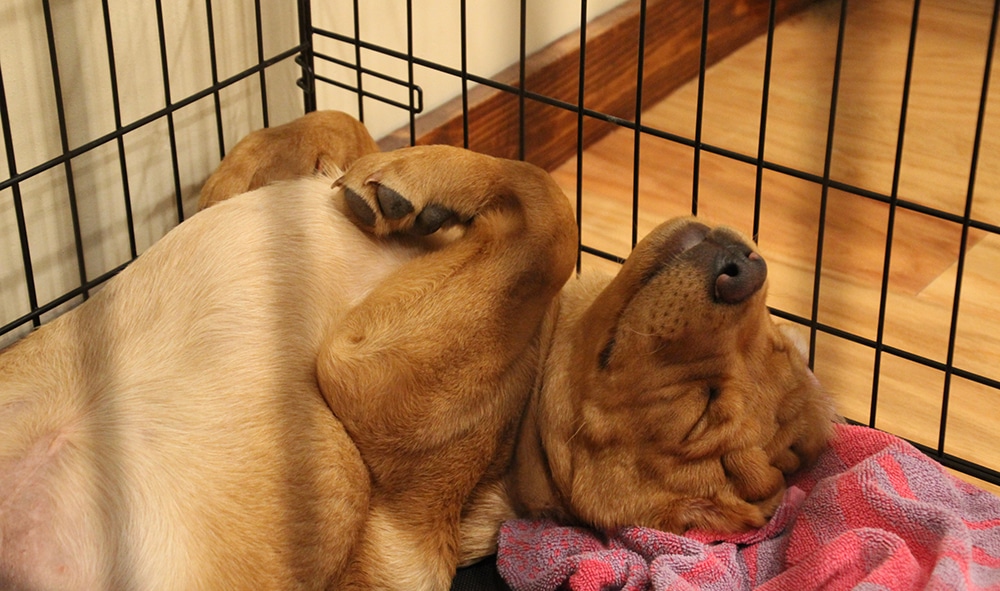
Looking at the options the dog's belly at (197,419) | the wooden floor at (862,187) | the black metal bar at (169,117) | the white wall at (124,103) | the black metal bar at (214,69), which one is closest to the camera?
the dog's belly at (197,419)

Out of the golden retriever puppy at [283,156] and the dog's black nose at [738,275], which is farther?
the golden retriever puppy at [283,156]

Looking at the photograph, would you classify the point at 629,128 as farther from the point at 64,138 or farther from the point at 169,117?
the point at 64,138

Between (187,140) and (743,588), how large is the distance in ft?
4.46

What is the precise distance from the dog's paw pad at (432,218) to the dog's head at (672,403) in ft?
0.88

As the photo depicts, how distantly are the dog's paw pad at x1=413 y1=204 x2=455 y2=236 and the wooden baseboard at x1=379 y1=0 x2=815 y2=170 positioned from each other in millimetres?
953

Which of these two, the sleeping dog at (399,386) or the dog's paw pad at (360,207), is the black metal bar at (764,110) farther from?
the dog's paw pad at (360,207)

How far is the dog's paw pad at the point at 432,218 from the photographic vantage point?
1.83 meters

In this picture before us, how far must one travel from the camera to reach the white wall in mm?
2066

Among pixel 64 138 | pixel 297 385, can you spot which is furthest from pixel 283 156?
pixel 297 385

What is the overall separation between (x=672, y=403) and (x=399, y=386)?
404 millimetres

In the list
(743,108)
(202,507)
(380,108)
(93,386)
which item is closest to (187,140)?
(380,108)

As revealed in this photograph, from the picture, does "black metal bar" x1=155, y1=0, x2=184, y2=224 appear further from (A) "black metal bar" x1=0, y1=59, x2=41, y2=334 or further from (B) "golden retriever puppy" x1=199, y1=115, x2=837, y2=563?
(B) "golden retriever puppy" x1=199, y1=115, x2=837, y2=563

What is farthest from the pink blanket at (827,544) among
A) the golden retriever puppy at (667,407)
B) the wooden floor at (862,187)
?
the wooden floor at (862,187)

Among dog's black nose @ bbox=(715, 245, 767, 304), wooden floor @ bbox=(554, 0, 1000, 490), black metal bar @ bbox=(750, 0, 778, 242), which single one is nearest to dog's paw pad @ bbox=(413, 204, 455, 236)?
dog's black nose @ bbox=(715, 245, 767, 304)
